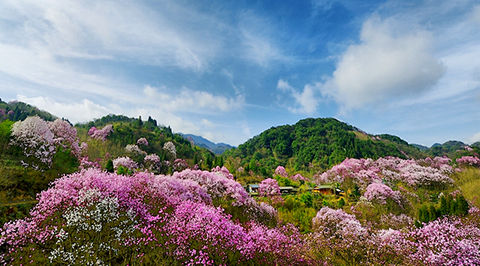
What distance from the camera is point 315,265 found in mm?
5660

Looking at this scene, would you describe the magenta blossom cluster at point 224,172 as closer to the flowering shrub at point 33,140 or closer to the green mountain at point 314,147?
the flowering shrub at point 33,140

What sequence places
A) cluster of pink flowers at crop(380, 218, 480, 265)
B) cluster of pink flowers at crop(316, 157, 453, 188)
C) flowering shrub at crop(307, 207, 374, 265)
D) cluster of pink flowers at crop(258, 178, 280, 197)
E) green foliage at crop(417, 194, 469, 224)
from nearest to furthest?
cluster of pink flowers at crop(380, 218, 480, 265) < flowering shrub at crop(307, 207, 374, 265) < green foliage at crop(417, 194, 469, 224) < cluster of pink flowers at crop(258, 178, 280, 197) < cluster of pink flowers at crop(316, 157, 453, 188)

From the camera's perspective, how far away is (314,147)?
106 m

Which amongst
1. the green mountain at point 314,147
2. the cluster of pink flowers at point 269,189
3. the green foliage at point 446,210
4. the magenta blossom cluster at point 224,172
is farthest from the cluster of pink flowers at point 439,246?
the green mountain at point 314,147

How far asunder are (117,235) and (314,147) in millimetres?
109053

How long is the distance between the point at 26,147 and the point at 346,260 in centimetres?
1284

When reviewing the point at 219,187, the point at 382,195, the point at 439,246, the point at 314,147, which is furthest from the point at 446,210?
the point at 314,147

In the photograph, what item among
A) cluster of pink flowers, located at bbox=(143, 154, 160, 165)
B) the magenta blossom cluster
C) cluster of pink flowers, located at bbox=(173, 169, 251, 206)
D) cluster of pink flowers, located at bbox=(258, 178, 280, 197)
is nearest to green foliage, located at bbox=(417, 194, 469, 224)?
cluster of pink flowers, located at bbox=(173, 169, 251, 206)

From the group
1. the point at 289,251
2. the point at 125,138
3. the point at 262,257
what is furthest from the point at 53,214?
the point at 125,138

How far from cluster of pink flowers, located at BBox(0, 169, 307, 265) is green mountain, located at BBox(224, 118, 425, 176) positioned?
68.0 m

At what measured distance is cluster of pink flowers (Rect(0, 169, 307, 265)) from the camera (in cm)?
445

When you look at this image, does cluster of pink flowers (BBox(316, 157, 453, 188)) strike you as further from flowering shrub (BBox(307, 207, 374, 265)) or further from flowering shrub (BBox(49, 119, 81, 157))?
flowering shrub (BBox(49, 119, 81, 157))

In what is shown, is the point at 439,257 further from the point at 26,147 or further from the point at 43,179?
the point at 26,147

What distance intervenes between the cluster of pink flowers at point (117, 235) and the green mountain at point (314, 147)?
223ft
